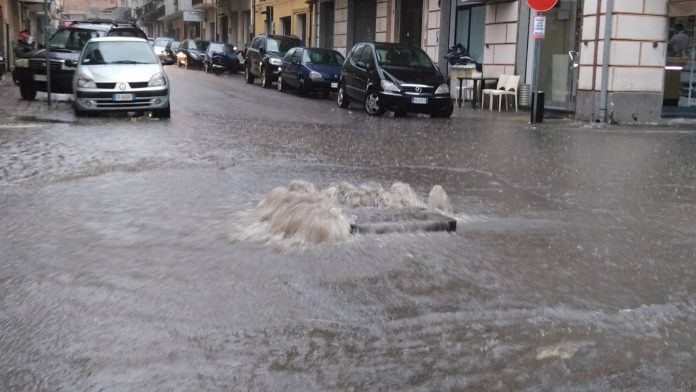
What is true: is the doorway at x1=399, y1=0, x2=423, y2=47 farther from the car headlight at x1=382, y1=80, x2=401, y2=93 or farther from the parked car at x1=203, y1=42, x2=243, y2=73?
the parked car at x1=203, y1=42, x2=243, y2=73

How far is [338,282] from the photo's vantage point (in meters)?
4.73

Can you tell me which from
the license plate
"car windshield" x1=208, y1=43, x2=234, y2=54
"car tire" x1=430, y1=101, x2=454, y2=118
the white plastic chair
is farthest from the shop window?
"car windshield" x1=208, y1=43, x2=234, y2=54

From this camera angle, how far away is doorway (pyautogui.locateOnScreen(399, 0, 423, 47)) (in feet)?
83.7

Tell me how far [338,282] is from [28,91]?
15969 mm

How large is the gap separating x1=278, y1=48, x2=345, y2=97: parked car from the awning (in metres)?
9.90

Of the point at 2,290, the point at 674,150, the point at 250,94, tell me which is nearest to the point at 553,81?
the point at 674,150

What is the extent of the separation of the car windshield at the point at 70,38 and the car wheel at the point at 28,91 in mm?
1199

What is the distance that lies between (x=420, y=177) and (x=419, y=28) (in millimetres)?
17476

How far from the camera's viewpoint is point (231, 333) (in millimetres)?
3861

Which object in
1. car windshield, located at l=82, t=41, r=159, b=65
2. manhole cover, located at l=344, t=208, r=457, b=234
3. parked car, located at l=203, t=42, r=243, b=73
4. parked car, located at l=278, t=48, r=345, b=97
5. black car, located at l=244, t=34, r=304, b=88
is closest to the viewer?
manhole cover, located at l=344, t=208, r=457, b=234

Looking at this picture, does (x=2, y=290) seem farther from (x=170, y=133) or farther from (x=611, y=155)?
(x=611, y=155)

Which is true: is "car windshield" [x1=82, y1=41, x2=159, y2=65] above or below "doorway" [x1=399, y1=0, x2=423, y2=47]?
below

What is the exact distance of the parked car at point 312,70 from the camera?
23125 mm

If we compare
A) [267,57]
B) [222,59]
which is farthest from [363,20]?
[222,59]
